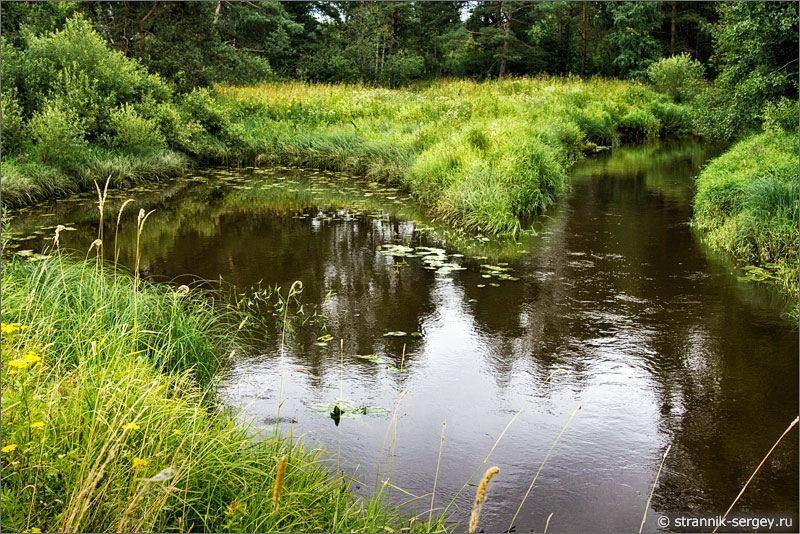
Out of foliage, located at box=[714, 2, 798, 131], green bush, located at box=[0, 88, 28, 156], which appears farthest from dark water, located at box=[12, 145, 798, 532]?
foliage, located at box=[714, 2, 798, 131]

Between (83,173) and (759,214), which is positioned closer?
(759,214)

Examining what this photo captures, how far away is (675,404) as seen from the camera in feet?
15.1

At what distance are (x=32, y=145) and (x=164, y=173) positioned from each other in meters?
2.75

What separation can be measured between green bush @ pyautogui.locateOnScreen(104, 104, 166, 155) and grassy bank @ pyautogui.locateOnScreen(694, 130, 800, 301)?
390 inches

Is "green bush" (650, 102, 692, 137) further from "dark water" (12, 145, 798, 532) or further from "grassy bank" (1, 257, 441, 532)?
"grassy bank" (1, 257, 441, 532)

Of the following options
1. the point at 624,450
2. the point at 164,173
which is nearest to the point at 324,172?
the point at 164,173

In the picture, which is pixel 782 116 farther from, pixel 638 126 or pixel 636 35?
pixel 636 35

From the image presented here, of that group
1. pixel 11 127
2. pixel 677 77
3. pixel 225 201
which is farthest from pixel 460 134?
pixel 677 77

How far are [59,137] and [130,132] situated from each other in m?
1.61

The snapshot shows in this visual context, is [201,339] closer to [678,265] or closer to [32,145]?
[678,265]

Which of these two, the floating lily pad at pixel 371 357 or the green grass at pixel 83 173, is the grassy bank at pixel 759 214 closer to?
the floating lily pad at pixel 371 357

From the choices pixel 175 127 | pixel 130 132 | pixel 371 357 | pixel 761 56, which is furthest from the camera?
pixel 175 127

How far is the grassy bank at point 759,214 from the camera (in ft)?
24.4

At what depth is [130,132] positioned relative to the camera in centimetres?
1275
